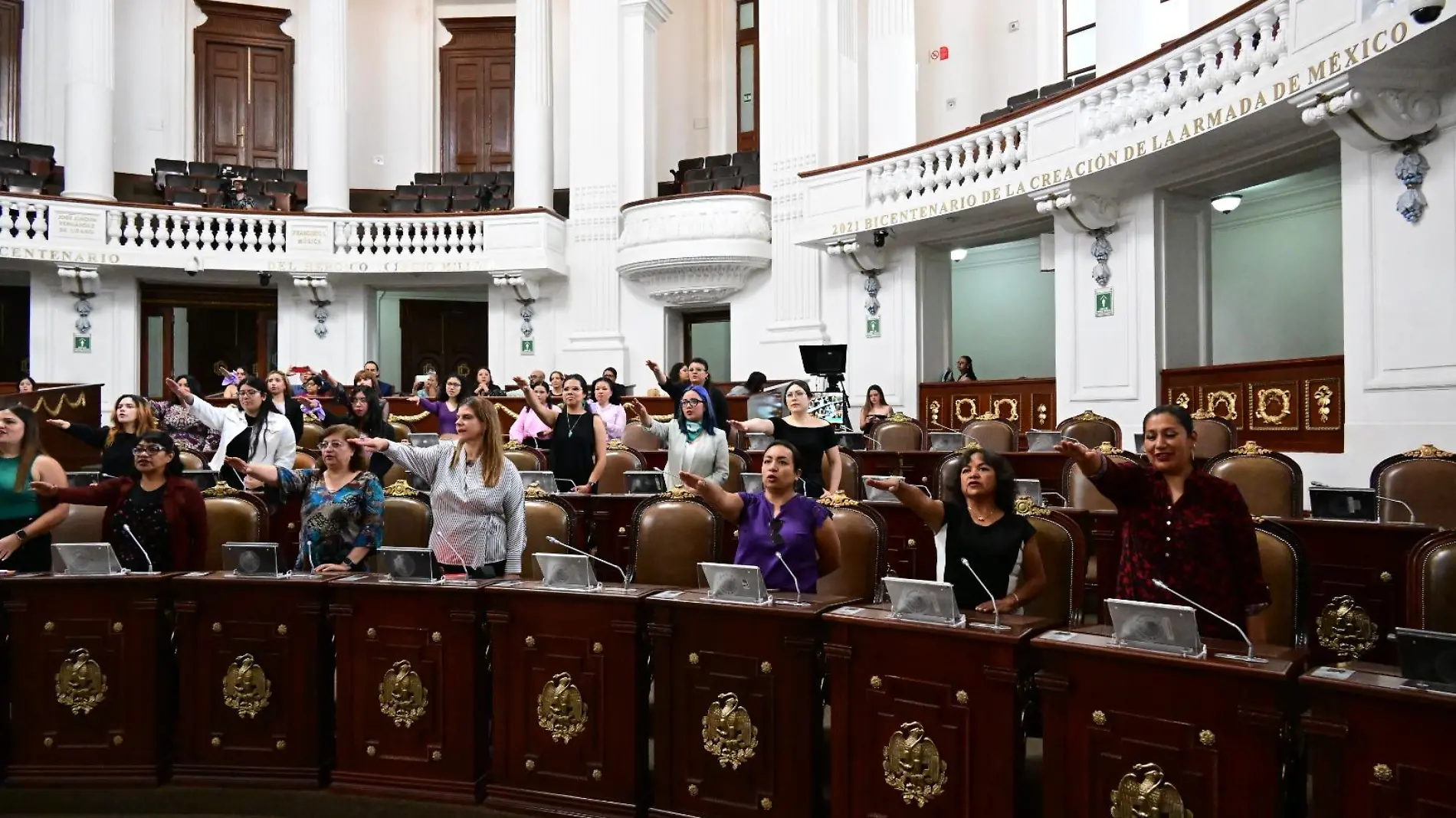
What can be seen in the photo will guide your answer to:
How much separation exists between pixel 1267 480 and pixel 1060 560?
1541mm

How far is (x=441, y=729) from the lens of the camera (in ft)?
9.65

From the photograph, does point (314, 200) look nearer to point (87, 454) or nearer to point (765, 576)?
point (87, 454)

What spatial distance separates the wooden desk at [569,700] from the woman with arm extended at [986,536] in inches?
35.2

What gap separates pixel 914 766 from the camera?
7.66ft

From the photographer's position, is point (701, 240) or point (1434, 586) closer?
point (1434, 586)

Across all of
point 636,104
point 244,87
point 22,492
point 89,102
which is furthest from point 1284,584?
point 244,87

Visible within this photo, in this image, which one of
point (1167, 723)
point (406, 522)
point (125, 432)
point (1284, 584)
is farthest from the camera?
point (125, 432)

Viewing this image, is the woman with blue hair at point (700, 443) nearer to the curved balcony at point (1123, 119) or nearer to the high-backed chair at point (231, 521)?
the high-backed chair at point (231, 521)

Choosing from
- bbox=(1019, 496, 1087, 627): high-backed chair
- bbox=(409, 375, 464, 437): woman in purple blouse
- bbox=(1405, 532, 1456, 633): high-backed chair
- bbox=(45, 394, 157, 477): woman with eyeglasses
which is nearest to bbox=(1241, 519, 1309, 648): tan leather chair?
bbox=(1405, 532, 1456, 633): high-backed chair

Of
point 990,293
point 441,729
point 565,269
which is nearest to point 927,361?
point 990,293

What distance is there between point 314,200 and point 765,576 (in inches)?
470

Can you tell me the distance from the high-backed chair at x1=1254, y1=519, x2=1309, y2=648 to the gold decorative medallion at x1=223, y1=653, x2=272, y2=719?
3.05 meters

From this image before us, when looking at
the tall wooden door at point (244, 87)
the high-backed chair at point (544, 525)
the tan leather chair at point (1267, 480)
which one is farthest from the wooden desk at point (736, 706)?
the tall wooden door at point (244, 87)

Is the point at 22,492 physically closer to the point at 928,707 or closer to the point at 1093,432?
the point at 928,707
